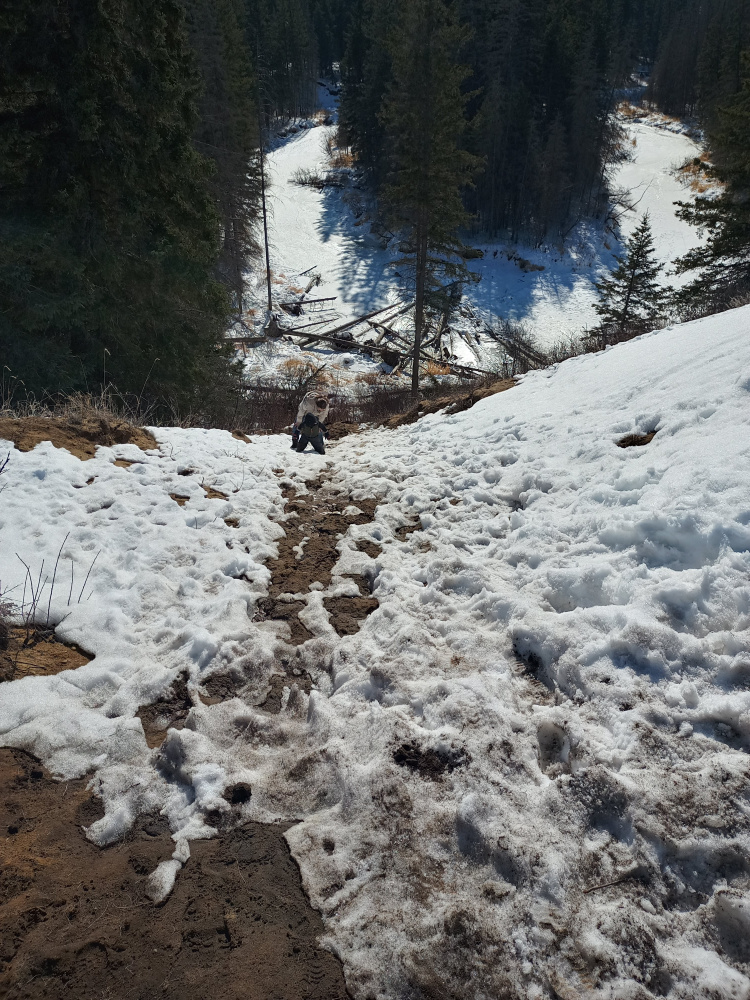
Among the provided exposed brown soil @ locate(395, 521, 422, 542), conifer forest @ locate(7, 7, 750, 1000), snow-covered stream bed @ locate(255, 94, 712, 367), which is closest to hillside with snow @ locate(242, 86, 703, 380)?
snow-covered stream bed @ locate(255, 94, 712, 367)

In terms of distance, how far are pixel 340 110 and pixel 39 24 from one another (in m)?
50.9

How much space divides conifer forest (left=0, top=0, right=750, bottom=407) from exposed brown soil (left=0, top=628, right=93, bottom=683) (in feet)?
22.9

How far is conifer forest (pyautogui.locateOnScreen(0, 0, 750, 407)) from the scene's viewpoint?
8.22 meters

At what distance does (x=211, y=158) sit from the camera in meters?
13.1

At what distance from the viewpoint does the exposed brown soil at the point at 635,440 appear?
5116mm

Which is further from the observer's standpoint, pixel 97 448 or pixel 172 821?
pixel 97 448

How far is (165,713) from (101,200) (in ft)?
31.6

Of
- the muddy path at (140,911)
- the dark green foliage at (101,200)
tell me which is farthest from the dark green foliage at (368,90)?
the muddy path at (140,911)

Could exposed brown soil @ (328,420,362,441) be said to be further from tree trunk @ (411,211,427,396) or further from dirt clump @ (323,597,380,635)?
tree trunk @ (411,211,427,396)

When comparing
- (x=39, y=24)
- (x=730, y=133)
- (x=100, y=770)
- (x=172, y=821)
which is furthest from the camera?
(x=730, y=133)

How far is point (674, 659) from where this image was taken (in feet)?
9.42

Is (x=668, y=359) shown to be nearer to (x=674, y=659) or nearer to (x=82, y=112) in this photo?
(x=674, y=659)

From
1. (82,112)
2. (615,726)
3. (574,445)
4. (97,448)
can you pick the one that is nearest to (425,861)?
(615,726)

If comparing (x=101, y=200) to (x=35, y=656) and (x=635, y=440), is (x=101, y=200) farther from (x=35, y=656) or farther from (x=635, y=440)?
(x=635, y=440)
